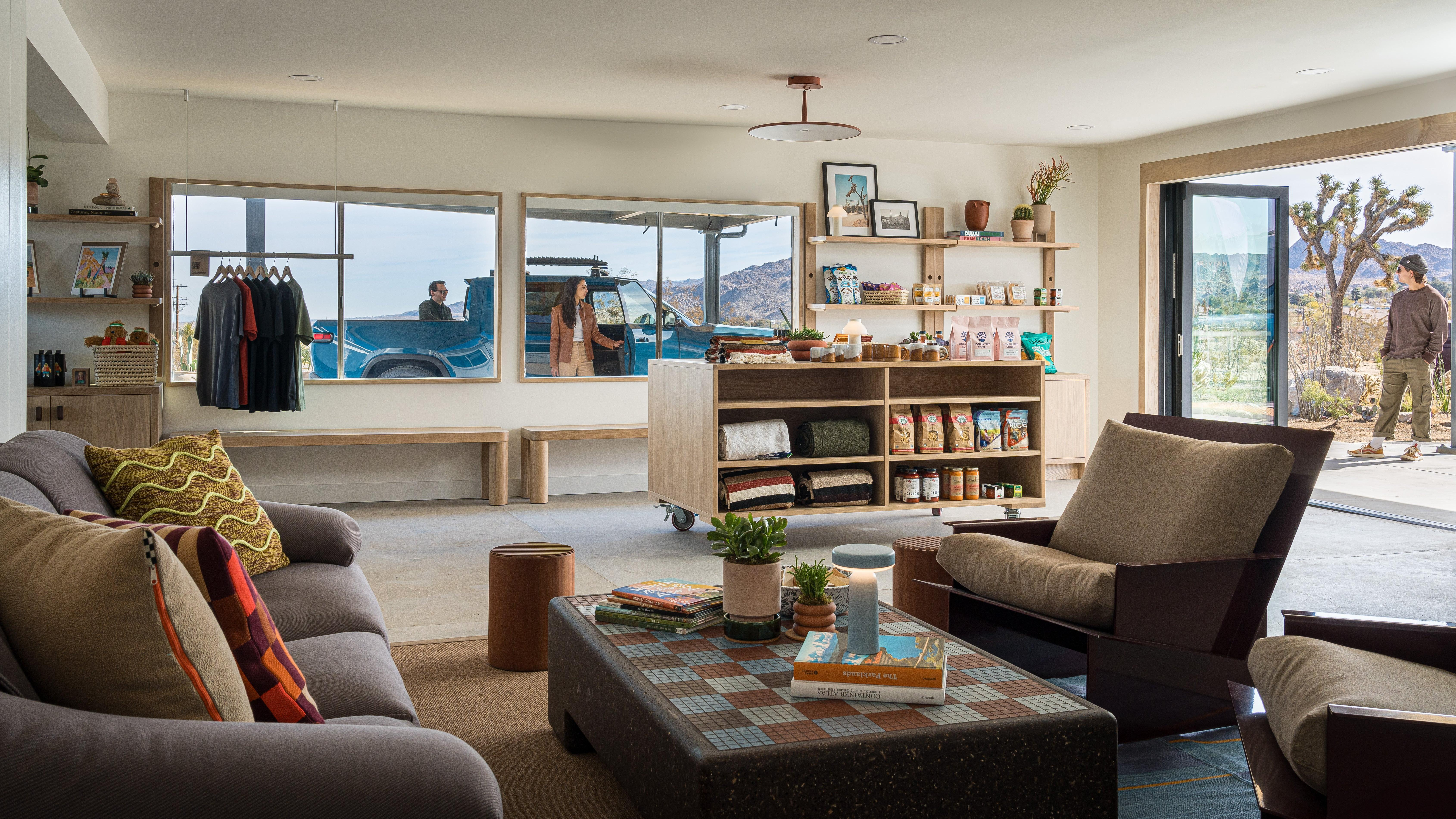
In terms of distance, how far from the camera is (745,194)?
25.8ft

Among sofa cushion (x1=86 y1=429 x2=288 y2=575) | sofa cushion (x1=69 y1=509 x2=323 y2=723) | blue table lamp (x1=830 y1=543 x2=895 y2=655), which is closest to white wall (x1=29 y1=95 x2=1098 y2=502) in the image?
sofa cushion (x1=86 y1=429 x2=288 y2=575)

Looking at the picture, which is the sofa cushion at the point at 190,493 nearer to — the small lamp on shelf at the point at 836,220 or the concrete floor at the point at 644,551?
the concrete floor at the point at 644,551

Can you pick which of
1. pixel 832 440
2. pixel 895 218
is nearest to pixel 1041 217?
pixel 895 218

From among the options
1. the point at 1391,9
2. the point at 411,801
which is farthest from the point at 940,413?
the point at 411,801

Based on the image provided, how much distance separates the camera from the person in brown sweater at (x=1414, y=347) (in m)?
8.05

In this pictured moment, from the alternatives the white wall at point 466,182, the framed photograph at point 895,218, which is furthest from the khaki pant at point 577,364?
the framed photograph at point 895,218

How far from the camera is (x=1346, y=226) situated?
1126 cm

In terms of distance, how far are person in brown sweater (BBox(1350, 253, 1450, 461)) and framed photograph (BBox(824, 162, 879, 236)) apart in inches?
161

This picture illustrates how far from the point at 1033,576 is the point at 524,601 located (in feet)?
5.12

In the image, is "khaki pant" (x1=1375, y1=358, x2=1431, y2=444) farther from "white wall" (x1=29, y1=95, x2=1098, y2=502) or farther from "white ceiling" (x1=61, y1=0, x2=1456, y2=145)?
"white wall" (x1=29, y1=95, x2=1098, y2=502)

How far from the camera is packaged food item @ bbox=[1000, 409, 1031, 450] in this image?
228 inches

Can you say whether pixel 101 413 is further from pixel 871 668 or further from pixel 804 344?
pixel 871 668

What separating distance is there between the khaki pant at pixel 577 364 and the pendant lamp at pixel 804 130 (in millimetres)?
2212

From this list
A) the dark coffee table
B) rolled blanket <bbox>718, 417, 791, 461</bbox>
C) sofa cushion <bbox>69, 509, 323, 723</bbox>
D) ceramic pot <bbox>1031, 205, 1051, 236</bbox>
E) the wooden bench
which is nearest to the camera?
sofa cushion <bbox>69, 509, 323, 723</bbox>
